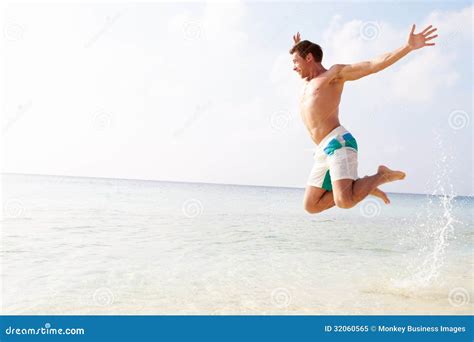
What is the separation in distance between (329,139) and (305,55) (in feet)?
2.77

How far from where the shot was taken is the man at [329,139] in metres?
4.52

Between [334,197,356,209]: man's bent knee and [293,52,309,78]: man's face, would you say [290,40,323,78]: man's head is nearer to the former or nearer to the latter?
[293,52,309,78]: man's face

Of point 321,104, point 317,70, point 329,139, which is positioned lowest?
point 329,139

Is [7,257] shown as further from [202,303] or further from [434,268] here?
[434,268]

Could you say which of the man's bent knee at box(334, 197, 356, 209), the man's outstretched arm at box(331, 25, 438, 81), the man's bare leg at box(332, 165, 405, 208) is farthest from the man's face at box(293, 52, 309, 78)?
the man's bent knee at box(334, 197, 356, 209)

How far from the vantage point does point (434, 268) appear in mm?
9008

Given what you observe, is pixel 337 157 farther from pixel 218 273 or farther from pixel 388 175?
pixel 218 273

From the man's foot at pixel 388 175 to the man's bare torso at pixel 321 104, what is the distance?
2.04 feet

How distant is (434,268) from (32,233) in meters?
7.97

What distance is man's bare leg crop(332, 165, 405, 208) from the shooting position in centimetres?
448

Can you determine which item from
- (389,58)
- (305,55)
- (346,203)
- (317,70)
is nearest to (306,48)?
(305,55)

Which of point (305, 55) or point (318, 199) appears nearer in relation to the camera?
point (305, 55)

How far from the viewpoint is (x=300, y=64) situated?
4730mm

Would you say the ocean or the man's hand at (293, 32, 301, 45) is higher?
the man's hand at (293, 32, 301, 45)
